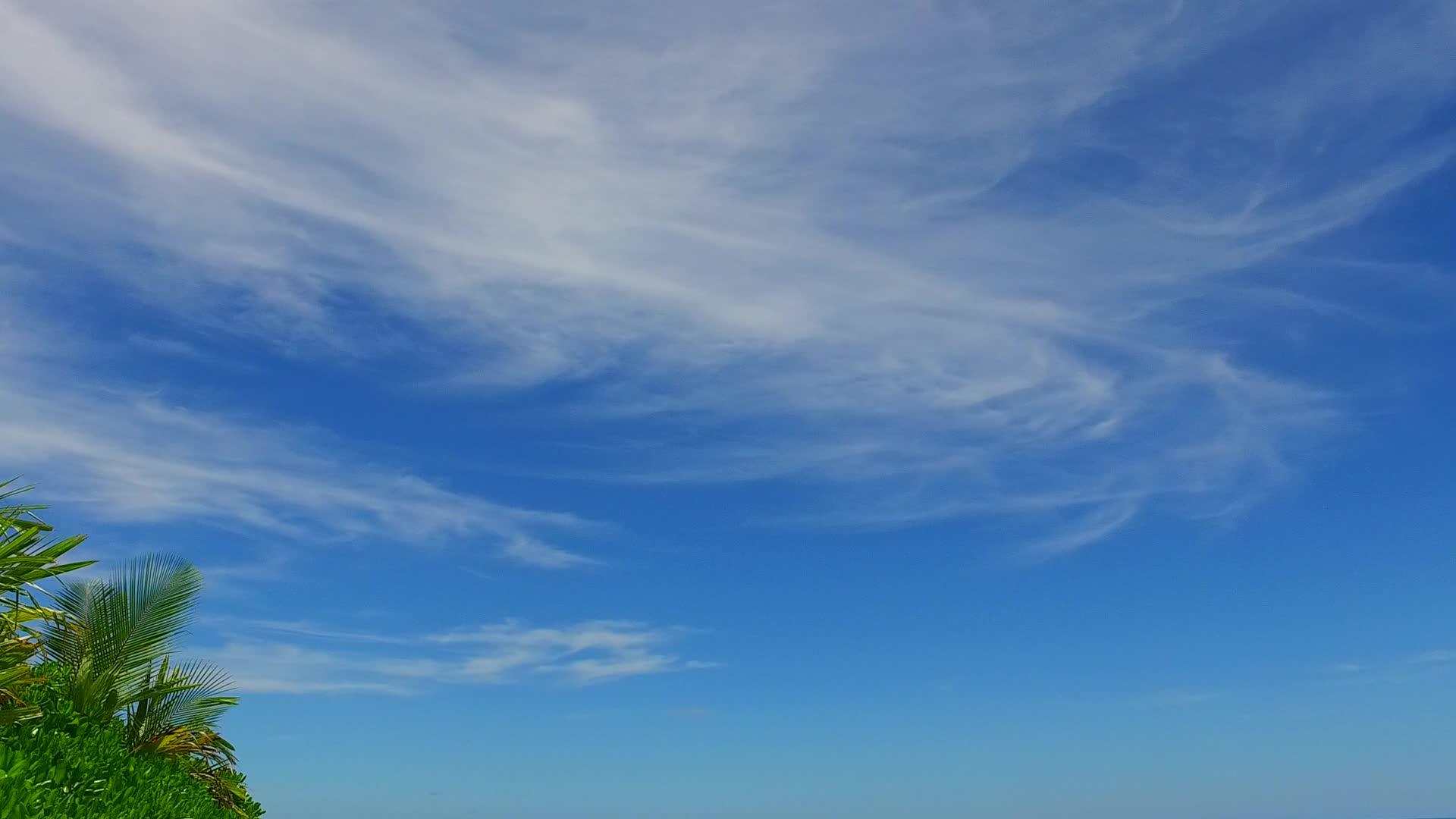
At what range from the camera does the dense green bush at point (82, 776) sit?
930 cm

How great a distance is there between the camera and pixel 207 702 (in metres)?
19.3

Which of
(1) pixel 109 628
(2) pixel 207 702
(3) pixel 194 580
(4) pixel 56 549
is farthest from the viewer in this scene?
(2) pixel 207 702

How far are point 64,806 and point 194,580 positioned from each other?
855cm

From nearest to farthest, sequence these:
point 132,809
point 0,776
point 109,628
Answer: point 0,776
point 132,809
point 109,628

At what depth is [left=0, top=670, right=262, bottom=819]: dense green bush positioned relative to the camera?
9.30 metres

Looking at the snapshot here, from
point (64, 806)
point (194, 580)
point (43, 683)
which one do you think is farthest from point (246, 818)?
point (64, 806)

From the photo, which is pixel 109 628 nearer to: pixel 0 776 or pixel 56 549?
pixel 56 549

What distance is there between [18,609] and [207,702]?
299 inches

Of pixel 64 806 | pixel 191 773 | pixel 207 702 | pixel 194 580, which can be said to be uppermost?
pixel 194 580

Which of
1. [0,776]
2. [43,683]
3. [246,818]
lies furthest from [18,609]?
[246,818]

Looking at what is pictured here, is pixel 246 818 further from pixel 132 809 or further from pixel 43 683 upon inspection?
pixel 132 809

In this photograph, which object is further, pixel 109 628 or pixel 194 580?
pixel 194 580

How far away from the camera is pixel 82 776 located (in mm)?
11539

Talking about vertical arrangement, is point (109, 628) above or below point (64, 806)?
above
